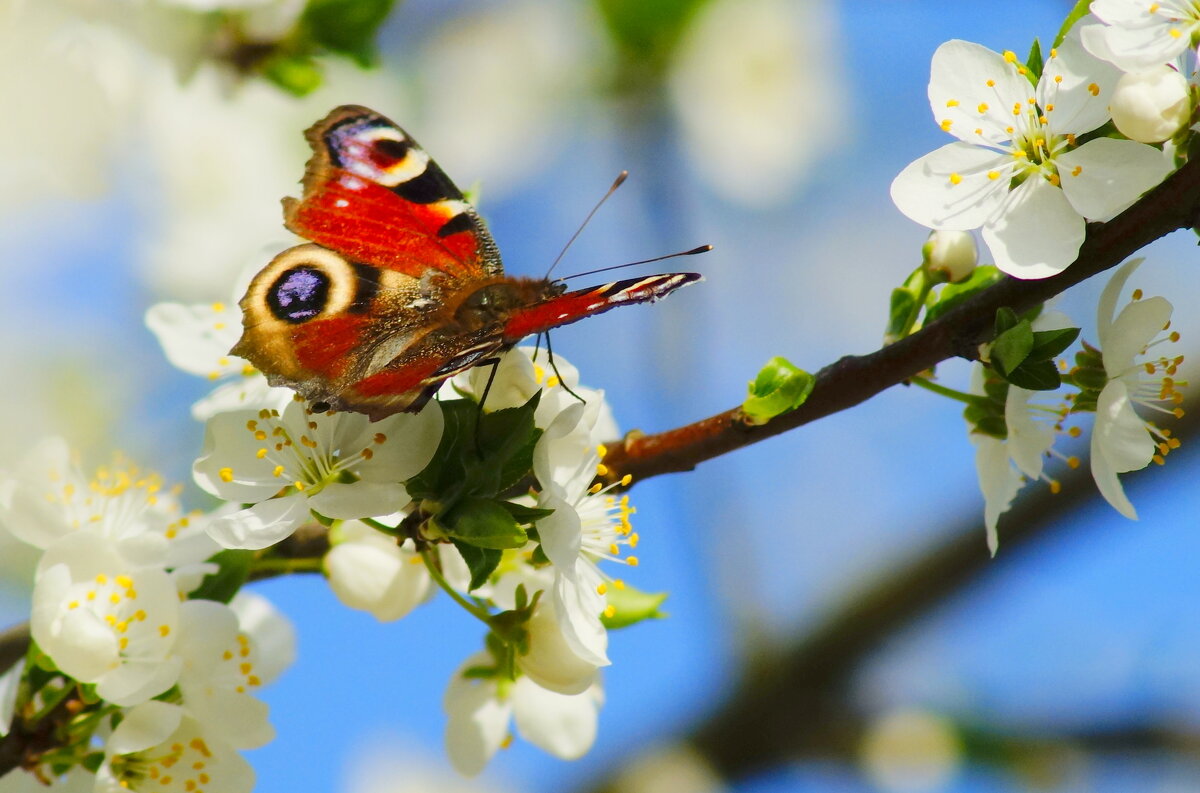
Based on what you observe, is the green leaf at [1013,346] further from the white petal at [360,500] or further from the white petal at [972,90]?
the white petal at [360,500]

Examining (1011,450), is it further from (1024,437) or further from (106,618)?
(106,618)

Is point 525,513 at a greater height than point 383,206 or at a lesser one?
lesser

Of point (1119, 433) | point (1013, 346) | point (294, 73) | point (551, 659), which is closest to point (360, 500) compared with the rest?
point (551, 659)

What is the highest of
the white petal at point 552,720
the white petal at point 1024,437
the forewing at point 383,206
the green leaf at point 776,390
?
the forewing at point 383,206

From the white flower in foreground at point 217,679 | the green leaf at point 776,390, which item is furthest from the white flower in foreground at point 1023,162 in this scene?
the white flower in foreground at point 217,679

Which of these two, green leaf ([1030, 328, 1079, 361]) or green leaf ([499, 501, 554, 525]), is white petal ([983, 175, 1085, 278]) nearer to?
green leaf ([1030, 328, 1079, 361])

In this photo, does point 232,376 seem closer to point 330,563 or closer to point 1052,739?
point 330,563
